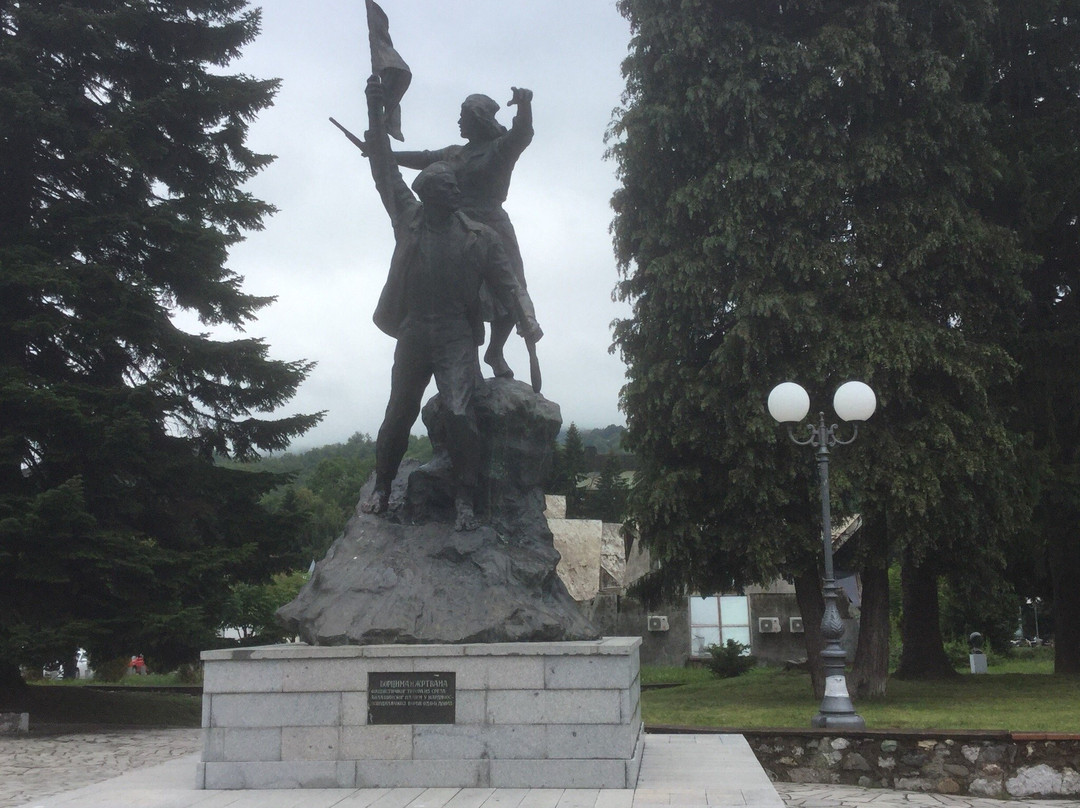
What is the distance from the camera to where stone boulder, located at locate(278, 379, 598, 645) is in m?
6.58

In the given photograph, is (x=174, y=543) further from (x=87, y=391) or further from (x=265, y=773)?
(x=265, y=773)

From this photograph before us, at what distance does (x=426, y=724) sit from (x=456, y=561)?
3.66 ft

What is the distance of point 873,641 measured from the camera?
14039mm

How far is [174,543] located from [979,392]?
10.6m

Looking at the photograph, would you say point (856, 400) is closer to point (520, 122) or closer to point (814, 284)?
point (814, 284)

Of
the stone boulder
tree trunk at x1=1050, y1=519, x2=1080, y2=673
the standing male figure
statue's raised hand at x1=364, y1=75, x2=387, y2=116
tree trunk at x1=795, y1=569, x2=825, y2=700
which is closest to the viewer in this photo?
the stone boulder

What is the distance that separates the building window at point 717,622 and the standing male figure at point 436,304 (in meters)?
16.6

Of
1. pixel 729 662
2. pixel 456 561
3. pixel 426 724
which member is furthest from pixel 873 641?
pixel 426 724

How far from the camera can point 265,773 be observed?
6305mm

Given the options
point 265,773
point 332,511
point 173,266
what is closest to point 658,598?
point 173,266

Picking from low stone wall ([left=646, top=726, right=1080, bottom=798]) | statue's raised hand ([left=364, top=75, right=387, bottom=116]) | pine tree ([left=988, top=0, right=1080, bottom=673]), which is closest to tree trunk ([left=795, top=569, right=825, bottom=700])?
pine tree ([left=988, top=0, right=1080, bottom=673])

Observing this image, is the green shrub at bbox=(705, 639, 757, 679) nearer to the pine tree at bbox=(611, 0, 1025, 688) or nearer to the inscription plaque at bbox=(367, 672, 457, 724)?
the pine tree at bbox=(611, 0, 1025, 688)

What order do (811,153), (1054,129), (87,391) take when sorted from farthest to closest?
(1054,129)
(811,153)
(87,391)

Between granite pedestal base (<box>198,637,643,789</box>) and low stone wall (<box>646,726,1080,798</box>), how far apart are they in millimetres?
3689
